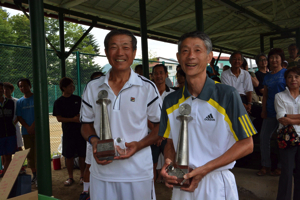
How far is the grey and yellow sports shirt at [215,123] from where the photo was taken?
1.33 metres

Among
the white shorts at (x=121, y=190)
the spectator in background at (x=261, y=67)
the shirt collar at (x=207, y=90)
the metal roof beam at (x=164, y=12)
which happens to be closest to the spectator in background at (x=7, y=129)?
the white shorts at (x=121, y=190)

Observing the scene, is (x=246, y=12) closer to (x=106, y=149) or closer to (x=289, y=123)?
(x=289, y=123)

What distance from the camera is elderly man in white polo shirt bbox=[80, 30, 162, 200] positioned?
5.66ft

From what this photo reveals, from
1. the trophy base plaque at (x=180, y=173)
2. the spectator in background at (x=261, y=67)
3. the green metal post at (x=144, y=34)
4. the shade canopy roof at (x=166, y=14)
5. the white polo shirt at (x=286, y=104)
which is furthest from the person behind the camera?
the shade canopy roof at (x=166, y=14)

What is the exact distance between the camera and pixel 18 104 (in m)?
5.12

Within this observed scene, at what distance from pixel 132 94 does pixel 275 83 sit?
290 cm

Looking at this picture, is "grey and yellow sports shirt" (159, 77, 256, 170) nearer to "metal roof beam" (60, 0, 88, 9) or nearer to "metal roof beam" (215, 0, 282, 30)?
"metal roof beam" (60, 0, 88, 9)

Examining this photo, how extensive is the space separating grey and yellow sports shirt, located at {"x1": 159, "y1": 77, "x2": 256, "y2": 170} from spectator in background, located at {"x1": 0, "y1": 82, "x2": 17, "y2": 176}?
15.6 ft

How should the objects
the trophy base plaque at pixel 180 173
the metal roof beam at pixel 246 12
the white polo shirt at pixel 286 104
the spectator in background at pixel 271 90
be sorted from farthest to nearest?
1. the metal roof beam at pixel 246 12
2. the spectator in background at pixel 271 90
3. the white polo shirt at pixel 286 104
4. the trophy base plaque at pixel 180 173

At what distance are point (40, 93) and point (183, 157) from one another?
239 cm

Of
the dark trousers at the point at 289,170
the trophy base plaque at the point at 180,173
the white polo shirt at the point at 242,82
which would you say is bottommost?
the dark trousers at the point at 289,170

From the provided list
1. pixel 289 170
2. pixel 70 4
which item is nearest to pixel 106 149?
pixel 289 170

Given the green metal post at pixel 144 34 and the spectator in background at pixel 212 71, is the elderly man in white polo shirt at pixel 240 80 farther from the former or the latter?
the green metal post at pixel 144 34

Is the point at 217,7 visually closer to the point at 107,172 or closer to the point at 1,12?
the point at 107,172
